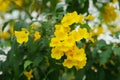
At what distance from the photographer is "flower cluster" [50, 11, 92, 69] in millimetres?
1845

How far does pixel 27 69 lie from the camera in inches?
81.0

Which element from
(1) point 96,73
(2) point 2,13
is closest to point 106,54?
(1) point 96,73

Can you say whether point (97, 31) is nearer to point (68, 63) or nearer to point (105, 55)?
point (105, 55)

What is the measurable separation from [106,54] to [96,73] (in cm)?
16

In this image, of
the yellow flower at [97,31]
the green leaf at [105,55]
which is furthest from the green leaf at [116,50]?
the yellow flower at [97,31]

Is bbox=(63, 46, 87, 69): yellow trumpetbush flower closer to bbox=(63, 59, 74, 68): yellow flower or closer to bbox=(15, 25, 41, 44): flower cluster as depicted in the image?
bbox=(63, 59, 74, 68): yellow flower

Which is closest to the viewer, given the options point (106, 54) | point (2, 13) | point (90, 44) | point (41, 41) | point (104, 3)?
point (41, 41)

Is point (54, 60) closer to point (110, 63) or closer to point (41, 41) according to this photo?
point (41, 41)

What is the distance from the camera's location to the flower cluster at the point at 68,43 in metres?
1.84

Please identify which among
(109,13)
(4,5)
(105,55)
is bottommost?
(4,5)

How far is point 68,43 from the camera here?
183cm

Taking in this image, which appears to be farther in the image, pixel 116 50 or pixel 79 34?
pixel 116 50

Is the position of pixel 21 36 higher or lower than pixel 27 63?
higher

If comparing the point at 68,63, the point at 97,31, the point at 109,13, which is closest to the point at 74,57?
the point at 68,63
